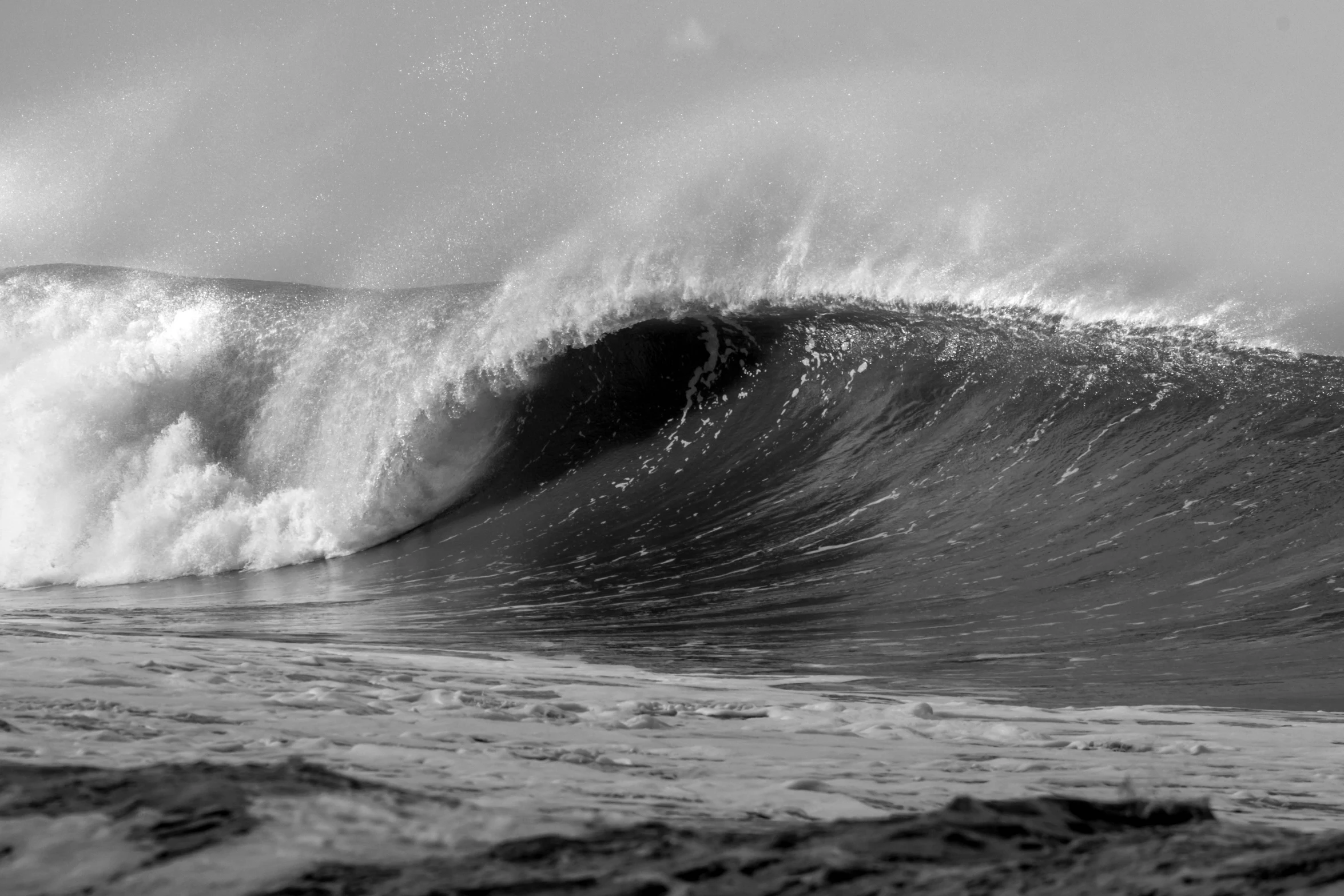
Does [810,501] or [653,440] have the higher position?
[653,440]

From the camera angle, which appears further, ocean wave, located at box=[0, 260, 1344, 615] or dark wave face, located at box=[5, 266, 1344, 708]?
ocean wave, located at box=[0, 260, 1344, 615]

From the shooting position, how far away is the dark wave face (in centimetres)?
727

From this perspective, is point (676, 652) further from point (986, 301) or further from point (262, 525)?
point (986, 301)

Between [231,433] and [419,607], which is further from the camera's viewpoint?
[231,433]

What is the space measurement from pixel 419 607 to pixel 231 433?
660 centimetres

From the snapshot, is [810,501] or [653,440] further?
[653,440]

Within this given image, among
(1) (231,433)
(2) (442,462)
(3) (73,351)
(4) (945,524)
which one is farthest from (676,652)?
(3) (73,351)

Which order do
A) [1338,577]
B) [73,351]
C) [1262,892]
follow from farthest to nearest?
[73,351], [1338,577], [1262,892]

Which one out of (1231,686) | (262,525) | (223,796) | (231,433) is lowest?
(1231,686)

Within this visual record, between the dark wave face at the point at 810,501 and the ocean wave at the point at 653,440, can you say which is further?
the ocean wave at the point at 653,440

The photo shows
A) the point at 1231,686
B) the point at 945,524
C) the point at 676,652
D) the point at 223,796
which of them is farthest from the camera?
the point at 945,524

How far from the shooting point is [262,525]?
→ 1320 centimetres

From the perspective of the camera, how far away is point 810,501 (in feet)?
38.1

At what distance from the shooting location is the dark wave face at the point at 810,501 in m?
7.27
